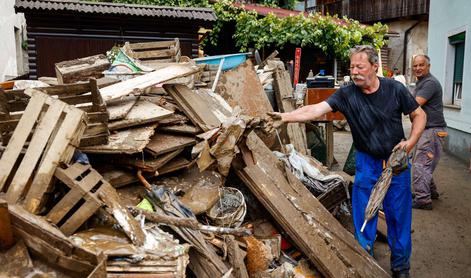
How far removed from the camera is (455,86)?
10.2 m

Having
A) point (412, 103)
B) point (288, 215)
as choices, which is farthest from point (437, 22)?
point (288, 215)

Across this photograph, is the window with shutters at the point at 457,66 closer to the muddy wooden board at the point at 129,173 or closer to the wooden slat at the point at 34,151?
the muddy wooden board at the point at 129,173

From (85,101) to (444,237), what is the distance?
4484mm

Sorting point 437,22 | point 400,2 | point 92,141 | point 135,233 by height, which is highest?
point 400,2

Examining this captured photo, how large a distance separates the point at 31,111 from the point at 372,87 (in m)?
3.02

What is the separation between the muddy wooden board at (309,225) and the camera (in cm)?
367

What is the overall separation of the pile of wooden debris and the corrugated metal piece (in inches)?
247

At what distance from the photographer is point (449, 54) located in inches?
405

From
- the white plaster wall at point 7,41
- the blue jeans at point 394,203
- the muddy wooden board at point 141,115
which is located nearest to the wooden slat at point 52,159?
the muddy wooden board at point 141,115

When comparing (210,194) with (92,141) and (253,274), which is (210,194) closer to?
(253,274)

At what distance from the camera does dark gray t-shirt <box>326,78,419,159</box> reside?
3.73 m

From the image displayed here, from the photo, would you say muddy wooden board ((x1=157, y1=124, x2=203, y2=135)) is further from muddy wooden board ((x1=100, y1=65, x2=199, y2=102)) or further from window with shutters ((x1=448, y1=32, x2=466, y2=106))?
window with shutters ((x1=448, y1=32, x2=466, y2=106))

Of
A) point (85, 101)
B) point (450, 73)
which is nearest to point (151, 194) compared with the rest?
point (85, 101)

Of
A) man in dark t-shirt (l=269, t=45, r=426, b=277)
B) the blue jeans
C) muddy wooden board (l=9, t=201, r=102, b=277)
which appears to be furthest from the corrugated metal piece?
muddy wooden board (l=9, t=201, r=102, b=277)
